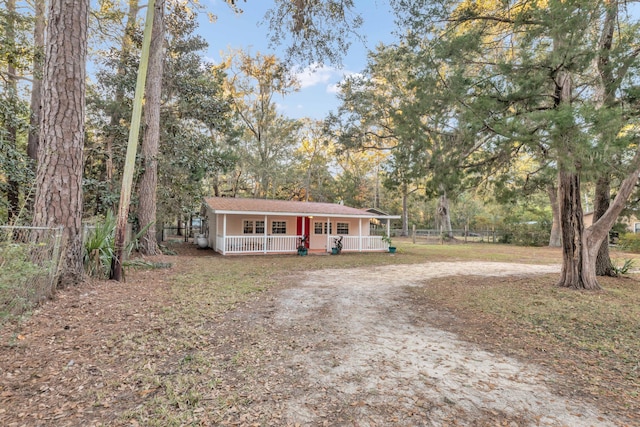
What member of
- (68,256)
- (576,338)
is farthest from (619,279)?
(68,256)

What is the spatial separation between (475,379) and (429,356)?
1.85ft

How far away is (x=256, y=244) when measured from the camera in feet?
47.0

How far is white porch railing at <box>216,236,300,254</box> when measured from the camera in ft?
44.8

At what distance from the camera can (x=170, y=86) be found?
1271 centimetres

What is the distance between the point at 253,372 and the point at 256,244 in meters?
11.6

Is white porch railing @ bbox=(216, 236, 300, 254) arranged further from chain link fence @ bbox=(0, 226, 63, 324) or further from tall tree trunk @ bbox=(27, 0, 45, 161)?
chain link fence @ bbox=(0, 226, 63, 324)

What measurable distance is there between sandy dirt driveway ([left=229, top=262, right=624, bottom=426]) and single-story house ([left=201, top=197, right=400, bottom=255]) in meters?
9.20

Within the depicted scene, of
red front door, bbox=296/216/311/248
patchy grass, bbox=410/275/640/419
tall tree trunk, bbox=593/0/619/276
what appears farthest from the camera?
red front door, bbox=296/216/311/248

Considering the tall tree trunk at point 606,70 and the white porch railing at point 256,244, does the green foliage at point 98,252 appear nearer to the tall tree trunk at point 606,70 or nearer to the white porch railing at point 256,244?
the white porch railing at point 256,244

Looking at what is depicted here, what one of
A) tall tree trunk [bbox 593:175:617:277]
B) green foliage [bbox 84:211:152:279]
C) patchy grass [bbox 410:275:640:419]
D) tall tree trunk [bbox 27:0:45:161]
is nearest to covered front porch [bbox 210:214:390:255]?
tall tree trunk [bbox 27:0:45:161]

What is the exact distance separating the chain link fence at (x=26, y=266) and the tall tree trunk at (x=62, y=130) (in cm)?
49

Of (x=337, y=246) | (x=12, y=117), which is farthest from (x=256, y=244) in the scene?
(x=12, y=117)

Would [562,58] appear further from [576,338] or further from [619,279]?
[619,279]

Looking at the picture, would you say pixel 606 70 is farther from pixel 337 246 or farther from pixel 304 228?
pixel 304 228
